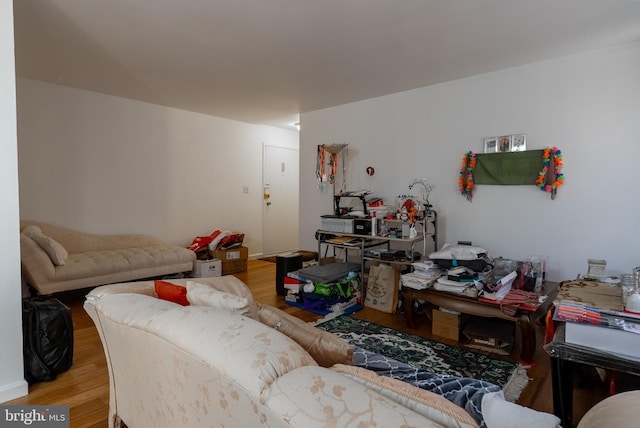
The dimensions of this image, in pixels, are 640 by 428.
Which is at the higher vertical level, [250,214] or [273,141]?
[273,141]

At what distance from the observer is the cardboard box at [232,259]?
491 cm

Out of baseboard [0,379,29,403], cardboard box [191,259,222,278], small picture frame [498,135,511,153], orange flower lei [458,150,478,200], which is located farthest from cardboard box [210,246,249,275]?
small picture frame [498,135,511,153]

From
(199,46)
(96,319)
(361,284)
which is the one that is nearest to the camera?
(96,319)

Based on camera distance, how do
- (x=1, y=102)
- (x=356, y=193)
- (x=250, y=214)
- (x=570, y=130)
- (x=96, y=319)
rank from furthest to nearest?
(x=250, y=214)
(x=356, y=193)
(x=570, y=130)
(x=1, y=102)
(x=96, y=319)

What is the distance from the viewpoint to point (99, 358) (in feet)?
8.16

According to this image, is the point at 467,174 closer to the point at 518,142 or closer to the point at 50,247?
the point at 518,142

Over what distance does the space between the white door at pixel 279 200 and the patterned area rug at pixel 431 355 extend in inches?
132

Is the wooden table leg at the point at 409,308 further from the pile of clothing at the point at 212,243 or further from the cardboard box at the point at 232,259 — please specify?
the pile of clothing at the point at 212,243

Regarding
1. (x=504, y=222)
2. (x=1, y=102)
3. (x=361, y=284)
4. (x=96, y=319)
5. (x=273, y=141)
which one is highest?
(x=273, y=141)

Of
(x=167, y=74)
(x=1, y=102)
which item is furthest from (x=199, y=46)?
(x=1, y=102)

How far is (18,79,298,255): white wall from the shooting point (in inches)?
154

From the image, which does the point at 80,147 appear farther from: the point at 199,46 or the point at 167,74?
the point at 199,46

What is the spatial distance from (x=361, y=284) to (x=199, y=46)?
2.71 m

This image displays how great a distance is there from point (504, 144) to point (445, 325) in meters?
1.84
